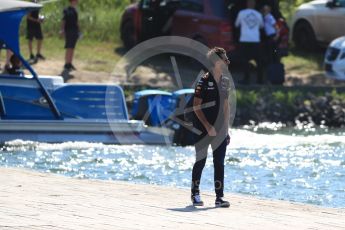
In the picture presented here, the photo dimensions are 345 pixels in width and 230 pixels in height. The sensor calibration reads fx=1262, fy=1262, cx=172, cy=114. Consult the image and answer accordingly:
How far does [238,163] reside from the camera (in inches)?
819

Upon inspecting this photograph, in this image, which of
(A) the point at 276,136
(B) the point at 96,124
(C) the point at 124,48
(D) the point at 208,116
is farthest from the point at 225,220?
(C) the point at 124,48

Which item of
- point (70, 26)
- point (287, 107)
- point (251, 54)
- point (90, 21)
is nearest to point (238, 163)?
point (287, 107)

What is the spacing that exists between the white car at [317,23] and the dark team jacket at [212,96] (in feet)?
59.3

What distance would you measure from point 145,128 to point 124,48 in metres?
9.35

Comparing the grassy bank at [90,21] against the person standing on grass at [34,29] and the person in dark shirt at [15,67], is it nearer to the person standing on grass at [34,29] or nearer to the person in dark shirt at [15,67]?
the person standing on grass at [34,29]

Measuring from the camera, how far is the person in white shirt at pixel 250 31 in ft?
90.9

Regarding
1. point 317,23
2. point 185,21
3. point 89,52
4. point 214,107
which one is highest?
point 214,107

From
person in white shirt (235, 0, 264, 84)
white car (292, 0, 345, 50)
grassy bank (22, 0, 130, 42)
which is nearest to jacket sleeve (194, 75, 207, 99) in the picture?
person in white shirt (235, 0, 264, 84)

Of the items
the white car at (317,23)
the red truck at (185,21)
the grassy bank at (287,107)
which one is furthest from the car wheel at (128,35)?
the grassy bank at (287,107)

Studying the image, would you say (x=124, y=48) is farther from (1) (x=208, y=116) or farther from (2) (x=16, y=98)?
(1) (x=208, y=116)

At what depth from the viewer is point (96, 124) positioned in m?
22.3

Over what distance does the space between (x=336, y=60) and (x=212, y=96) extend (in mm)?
15671

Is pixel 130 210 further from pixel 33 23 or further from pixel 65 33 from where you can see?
pixel 33 23

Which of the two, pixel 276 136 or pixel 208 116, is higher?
pixel 208 116
